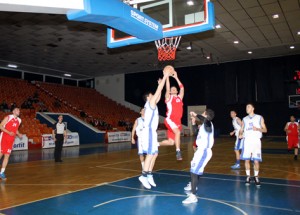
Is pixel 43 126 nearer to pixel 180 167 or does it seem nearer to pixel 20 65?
pixel 20 65

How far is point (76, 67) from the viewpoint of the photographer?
2683 centimetres

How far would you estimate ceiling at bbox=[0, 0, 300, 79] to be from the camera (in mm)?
13859

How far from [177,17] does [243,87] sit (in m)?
18.7

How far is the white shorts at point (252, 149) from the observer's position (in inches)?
264

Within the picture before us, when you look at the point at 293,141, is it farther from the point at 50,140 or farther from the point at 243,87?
the point at 243,87

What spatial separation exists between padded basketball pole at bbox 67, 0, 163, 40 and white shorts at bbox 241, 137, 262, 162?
3415 millimetres

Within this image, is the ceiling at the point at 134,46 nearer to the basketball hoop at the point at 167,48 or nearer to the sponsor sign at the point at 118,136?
the basketball hoop at the point at 167,48

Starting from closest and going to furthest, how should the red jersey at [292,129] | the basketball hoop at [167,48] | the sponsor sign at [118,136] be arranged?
1. the basketball hoop at [167,48]
2. the red jersey at [292,129]
3. the sponsor sign at [118,136]

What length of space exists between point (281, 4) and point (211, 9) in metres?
7.44

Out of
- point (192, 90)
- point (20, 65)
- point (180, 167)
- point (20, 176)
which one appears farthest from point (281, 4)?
point (20, 65)

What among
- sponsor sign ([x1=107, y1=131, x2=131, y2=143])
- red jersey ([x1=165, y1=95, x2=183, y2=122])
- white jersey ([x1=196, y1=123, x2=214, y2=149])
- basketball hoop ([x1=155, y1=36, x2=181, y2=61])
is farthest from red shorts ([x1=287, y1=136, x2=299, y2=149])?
sponsor sign ([x1=107, y1=131, x2=131, y2=143])

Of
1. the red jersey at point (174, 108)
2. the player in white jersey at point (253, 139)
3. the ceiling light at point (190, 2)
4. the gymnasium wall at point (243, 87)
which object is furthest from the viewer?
the gymnasium wall at point (243, 87)

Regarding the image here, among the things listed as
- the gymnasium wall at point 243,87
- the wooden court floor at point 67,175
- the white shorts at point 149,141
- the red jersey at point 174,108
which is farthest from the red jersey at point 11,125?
the gymnasium wall at point 243,87

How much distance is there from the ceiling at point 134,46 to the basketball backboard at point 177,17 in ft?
16.6
